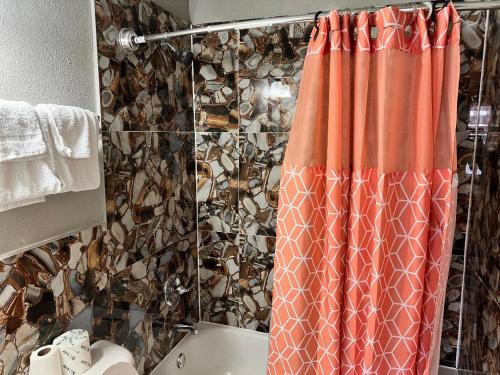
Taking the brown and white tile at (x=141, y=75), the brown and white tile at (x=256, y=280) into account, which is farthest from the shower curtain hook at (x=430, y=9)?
the brown and white tile at (x=256, y=280)

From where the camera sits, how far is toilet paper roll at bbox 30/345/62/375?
3.35 feet

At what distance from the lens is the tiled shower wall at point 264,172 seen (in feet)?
4.71

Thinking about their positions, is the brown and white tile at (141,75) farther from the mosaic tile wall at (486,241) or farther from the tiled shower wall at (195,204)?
the mosaic tile wall at (486,241)

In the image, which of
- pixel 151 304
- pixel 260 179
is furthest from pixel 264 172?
pixel 151 304

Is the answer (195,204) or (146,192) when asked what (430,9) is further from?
(195,204)

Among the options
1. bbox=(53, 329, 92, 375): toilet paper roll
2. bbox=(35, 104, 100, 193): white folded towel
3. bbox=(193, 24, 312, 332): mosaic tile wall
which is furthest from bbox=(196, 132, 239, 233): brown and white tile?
bbox=(53, 329, 92, 375): toilet paper roll

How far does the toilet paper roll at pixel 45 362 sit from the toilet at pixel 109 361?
114mm

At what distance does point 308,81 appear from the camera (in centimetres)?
112

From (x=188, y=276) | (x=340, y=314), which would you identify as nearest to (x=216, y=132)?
(x=188, y=276)

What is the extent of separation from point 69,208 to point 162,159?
0.65 meters

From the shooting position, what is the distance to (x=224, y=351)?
217 cm

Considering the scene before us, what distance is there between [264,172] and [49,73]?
1.17 meters

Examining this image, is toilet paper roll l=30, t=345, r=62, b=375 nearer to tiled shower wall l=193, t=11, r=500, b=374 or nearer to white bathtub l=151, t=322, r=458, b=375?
white bathtub l=151, t=322, r=458, b=375

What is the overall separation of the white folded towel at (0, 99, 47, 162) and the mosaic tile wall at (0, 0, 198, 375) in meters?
0.35
